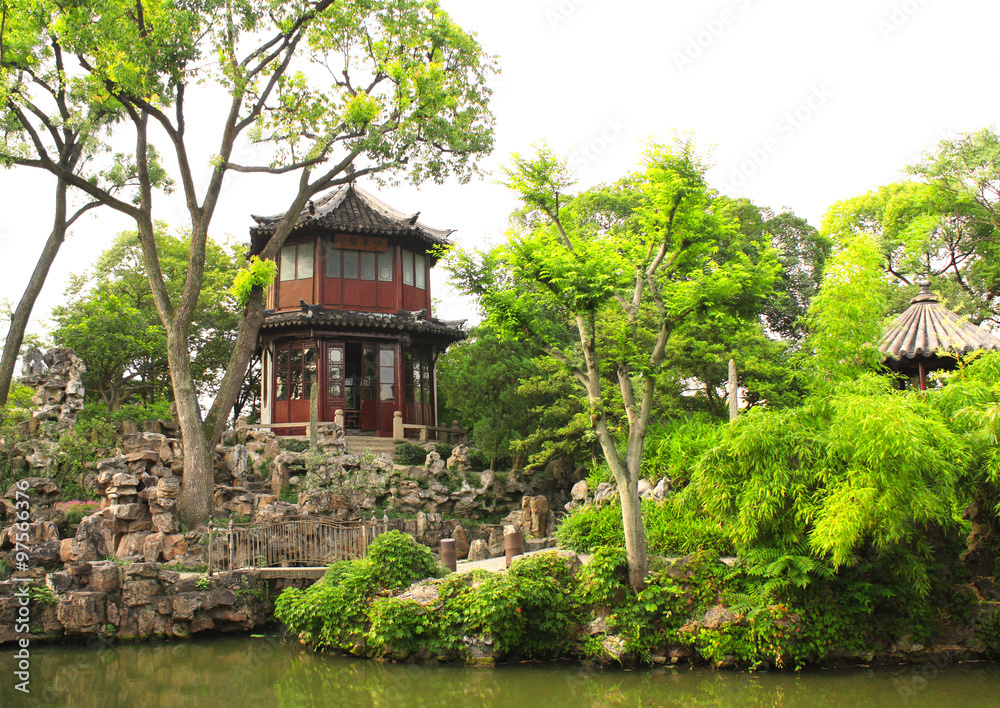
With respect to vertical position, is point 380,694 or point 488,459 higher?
point 488,459

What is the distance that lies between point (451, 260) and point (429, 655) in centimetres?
556

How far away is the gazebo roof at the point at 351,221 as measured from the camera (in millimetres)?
21688

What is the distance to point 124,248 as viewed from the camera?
26438 millimetres

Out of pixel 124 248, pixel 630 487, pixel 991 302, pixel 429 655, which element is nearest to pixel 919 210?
pixel 991 302

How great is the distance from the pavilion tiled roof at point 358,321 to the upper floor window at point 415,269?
1.31m

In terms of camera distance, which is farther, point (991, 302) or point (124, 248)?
point (124, 248)

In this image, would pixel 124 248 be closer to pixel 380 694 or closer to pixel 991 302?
pixel 380 694

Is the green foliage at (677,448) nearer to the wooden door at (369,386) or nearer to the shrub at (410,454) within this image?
the shrub at (410,454)

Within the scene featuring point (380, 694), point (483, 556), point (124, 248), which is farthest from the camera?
point (124, 248)

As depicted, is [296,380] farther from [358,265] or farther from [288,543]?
[288,543]

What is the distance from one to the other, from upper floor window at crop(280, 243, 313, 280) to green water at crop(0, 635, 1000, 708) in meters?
13.8

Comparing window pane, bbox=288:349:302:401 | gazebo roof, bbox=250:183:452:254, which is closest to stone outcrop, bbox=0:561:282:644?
window pane, bbox=288:349:302:401

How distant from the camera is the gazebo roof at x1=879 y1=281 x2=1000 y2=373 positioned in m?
12.4

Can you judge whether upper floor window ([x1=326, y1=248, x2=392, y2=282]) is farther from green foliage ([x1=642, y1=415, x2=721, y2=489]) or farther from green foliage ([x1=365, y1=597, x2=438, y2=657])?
green foliage ([x1=365, y1=597, x2=438, y2=657])
